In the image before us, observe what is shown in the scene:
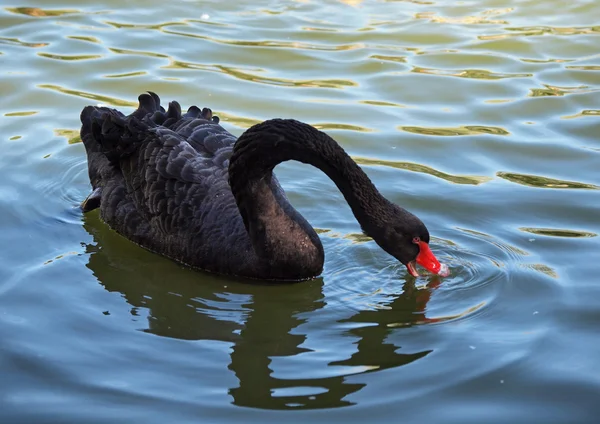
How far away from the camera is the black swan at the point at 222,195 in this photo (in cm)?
651

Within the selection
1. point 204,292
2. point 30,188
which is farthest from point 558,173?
point 30,188

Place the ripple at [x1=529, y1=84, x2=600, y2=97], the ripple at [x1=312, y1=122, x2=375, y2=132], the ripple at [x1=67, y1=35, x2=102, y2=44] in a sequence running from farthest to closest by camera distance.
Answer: the ripple at [x1=67, y1=35, x2=102, y2=44]
the ripple at [x1=529, y1=84, x2=600, y2=97]
the ripple at [x1=312, y1=122, x2=375, y2=132]

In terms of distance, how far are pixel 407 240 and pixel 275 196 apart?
1.15 m

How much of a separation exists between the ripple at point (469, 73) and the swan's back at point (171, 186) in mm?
3946

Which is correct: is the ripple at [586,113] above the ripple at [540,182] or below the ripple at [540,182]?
above

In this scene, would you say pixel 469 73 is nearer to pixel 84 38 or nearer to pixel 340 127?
pixel 340 127

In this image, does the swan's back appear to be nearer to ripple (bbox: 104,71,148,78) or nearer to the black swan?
the black swan

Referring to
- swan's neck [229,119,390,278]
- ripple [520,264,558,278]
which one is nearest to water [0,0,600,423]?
ripple [520,264,558,278]

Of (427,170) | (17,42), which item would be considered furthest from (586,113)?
(17,42)

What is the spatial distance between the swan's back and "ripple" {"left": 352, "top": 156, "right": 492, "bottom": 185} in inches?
62.8

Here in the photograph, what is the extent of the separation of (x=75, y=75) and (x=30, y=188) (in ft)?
10.3

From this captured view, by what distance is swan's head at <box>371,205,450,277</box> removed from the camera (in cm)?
638

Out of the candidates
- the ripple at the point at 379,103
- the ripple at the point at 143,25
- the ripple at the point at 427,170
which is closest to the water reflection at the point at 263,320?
the ripple at the point at 427,170

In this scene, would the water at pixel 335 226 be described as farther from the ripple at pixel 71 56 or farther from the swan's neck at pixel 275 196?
the swan's neck at pixel 275 196
